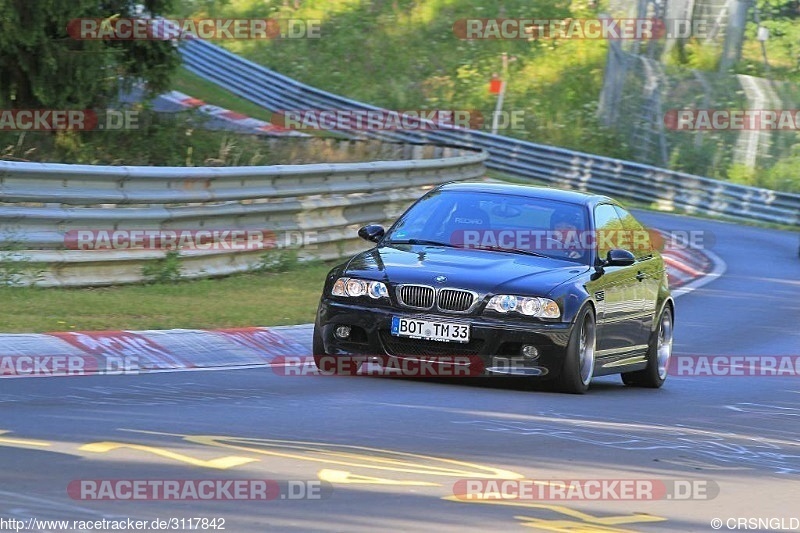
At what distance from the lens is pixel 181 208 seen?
48.5ft

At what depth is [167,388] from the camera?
9.45 meters

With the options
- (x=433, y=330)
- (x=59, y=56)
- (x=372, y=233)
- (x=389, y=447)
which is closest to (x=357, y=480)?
(x=389, y=447)

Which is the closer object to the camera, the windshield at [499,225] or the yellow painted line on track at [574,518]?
the yellow painted line on track at [574,518]

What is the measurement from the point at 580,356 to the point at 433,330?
3.66 feet

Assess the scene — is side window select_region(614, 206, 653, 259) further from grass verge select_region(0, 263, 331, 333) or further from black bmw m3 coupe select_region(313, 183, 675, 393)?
grass verge select_region(0, 263, 331, 333)

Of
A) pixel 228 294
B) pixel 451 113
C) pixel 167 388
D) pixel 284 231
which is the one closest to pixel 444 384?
pixel 167 388

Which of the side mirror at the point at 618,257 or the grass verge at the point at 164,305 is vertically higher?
the side mirror at the point at 618,257

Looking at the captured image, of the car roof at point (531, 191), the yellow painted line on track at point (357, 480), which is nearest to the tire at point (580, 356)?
the car roof at point (531, 191)

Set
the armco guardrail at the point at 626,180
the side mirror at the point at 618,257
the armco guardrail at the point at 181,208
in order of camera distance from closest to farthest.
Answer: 1. the side mirror at the point at 618,257
2. the armco guardrail at the point at 181,208
3. the armco guardrail at the point at 626,180

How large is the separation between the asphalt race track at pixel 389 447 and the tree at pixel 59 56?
7.99m

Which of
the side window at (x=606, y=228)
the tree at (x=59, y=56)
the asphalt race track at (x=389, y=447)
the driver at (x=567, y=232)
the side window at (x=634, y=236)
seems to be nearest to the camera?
the asphalt race track at (x=389, y=447)

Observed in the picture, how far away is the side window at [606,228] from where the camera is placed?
448 inches

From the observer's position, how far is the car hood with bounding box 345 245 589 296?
33.3ft

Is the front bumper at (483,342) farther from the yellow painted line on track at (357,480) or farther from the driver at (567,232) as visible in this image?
the yellow painted line on track at (357,480)
